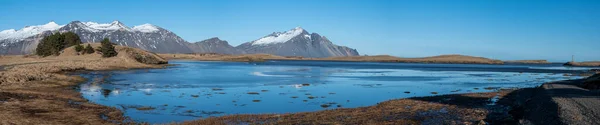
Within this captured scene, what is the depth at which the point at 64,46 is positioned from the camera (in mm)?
121312

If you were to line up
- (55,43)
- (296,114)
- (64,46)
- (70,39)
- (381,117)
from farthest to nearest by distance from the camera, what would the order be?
(64,46), (70,39), (55,43), (296,114), (381,117)

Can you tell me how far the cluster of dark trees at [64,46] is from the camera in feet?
331

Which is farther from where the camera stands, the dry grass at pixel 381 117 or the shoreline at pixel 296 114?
the dry grass at pixel 381 117

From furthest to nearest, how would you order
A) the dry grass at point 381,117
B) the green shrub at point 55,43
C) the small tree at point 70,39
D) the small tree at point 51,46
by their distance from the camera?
1. the small tree at point 70,39
2. the green shrub at point 55,43
3. the small tree at point 51,46
4. the dry grass at point 381,117

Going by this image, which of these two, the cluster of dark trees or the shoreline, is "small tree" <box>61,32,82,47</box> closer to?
the cluster of dark trees

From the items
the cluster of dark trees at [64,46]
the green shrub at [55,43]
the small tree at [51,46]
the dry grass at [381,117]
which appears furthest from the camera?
the green shrub at [55,43]

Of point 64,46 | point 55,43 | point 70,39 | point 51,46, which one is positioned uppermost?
point 70,39

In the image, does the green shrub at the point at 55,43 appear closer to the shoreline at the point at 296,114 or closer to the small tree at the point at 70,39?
the small tree at the point at 70,39

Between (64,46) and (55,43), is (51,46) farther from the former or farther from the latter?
(64,46)

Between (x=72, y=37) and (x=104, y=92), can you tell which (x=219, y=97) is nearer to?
(x=104, y=92)

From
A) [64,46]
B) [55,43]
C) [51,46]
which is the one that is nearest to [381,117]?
[51,46]

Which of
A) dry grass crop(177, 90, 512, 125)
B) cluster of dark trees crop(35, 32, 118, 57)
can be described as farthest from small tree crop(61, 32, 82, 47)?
dry grass crop(177, 90, 512, 125)

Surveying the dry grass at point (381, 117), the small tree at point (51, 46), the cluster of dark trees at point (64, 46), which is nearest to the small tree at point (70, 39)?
the cluster of dark trees at point (64, 46)

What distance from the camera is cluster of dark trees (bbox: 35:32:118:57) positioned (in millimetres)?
100938
